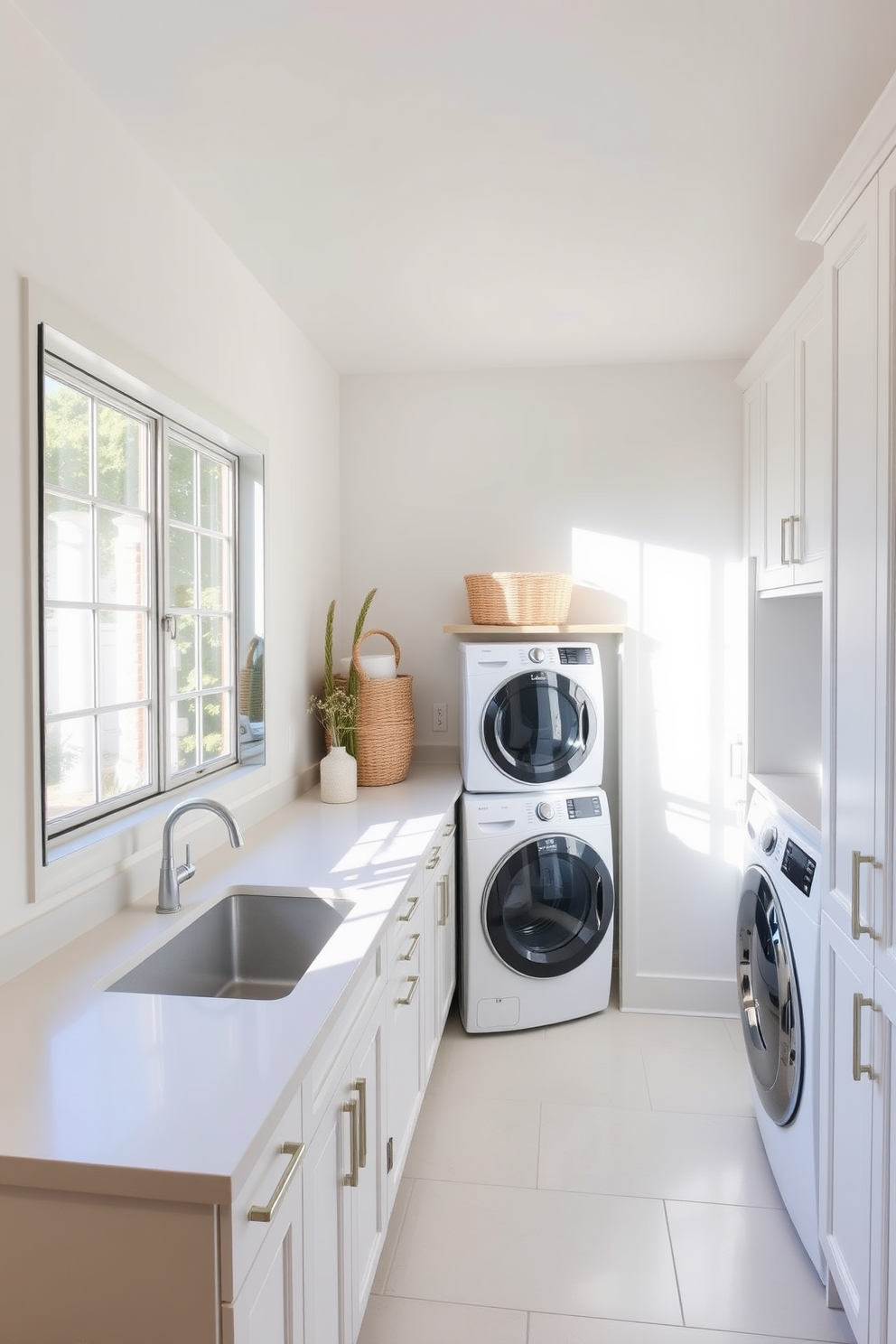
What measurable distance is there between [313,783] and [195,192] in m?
1.92

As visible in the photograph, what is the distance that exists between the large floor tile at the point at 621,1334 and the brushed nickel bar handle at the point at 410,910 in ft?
2.79

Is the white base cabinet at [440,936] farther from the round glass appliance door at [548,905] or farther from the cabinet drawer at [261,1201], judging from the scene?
the cabinet drawer at [261,1201]

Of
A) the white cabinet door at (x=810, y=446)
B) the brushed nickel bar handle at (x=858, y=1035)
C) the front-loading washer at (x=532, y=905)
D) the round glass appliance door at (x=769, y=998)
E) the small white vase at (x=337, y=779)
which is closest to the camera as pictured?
the brushed nickel bar handle at (x=858, y=1035)

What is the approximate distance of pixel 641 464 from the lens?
3.35 metres

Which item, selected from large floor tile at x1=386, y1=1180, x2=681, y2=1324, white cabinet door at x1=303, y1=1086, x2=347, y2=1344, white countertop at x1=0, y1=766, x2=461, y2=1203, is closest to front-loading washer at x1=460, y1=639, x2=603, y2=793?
white countertop at x1=0, y1=766, x2=461, y2=1203

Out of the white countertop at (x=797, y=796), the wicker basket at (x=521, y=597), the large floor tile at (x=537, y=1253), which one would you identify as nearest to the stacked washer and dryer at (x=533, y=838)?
the wicker basket at (x=521, y=597)

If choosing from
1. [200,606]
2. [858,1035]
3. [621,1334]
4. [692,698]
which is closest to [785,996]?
[858,1035]

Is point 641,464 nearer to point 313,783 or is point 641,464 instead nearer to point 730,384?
point 730,384

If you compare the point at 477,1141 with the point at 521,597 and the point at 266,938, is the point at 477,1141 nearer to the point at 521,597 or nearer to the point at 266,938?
the point at 266,938

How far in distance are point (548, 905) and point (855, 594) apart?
5.83ft

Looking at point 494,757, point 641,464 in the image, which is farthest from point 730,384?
point 494,757

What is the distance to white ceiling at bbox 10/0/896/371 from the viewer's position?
4.77 ft

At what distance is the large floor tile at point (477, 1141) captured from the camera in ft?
7.46

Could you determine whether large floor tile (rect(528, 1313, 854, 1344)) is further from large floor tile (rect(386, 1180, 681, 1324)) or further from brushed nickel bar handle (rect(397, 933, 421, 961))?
brushed nickel bar handle (rect(397, 933, 421, 961))
